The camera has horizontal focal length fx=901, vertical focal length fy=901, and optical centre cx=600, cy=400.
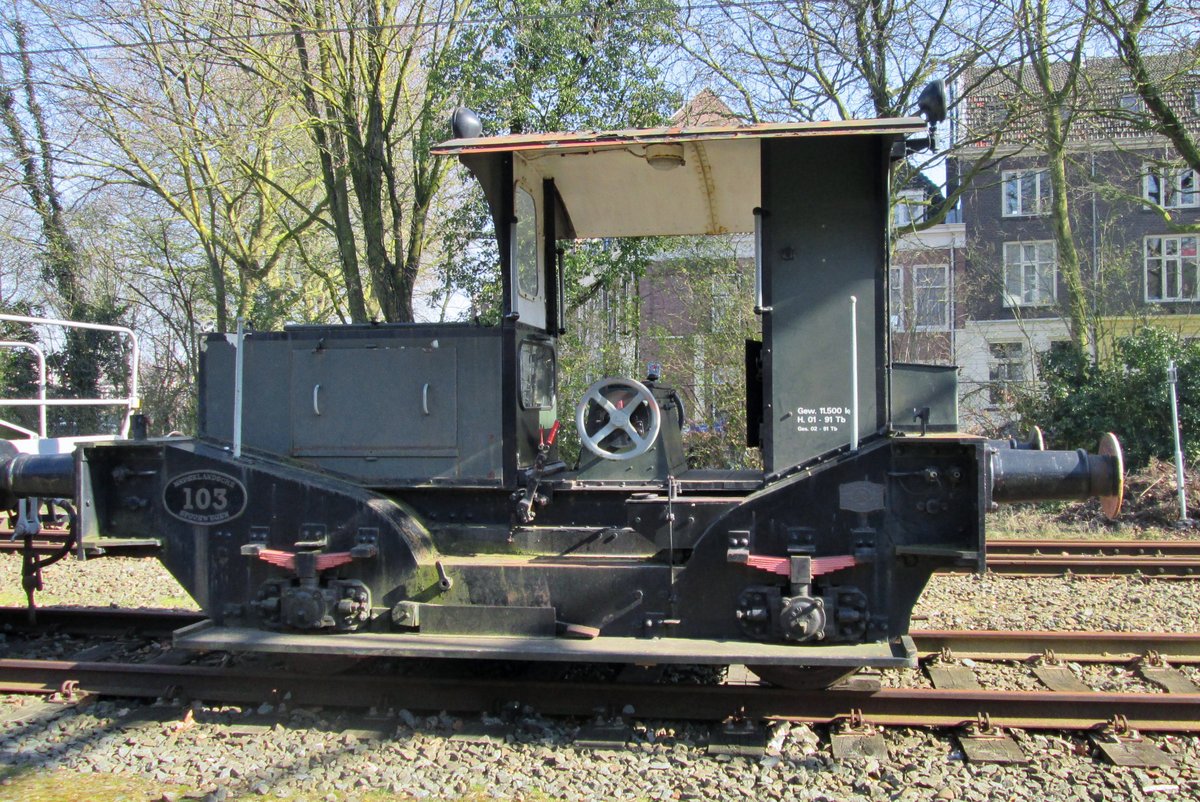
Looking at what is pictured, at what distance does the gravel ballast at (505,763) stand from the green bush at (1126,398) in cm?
965

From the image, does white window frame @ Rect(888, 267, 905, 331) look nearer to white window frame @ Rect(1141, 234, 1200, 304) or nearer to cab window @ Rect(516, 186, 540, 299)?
white window frame @ Rect(1141, 234, 1200, 304)

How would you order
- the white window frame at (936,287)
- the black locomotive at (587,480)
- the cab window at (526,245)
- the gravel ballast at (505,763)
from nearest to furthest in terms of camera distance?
the gravel ballast at (505,763), the black locomotive at (587,480), the cab window at (526,245), the white window frame at (936,287)

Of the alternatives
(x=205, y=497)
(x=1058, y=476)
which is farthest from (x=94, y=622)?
(x=1058, y=476)

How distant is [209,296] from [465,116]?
1871 centimetres

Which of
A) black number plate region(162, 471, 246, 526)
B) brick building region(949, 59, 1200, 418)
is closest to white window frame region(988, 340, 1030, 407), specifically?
brick building region(949, 59, 1200, 418)

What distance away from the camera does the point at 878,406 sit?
4836 millimetres

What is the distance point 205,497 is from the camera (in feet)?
17.4

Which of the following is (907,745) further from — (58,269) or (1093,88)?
(58,269)

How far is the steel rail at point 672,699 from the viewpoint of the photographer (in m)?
4.80

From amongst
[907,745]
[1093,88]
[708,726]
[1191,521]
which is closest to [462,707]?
[708,726]

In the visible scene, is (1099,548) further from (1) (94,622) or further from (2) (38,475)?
(2) (38,475)

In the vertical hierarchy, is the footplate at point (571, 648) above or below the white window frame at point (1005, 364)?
below

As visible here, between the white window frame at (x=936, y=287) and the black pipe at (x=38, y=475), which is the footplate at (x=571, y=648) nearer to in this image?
the black pipe at (x=38, y=475)

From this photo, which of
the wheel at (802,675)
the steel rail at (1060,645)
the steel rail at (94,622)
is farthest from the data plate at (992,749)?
the steel rail at (94,622)
